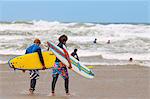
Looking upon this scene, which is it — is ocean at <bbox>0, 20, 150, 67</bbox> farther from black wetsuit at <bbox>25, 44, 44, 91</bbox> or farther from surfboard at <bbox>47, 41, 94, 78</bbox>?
black wetsuit at <bbox>25, 44, 44, 91</bbox>

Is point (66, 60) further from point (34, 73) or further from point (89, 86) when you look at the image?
point (89, 86)

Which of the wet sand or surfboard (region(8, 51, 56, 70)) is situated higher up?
surfboard (region(8, 51, 56, 70))

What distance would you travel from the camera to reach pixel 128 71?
1115cm

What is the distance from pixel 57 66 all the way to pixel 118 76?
367 centimetres

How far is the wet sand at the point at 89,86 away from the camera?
6971 mm

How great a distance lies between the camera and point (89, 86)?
Answer: 26.8ft

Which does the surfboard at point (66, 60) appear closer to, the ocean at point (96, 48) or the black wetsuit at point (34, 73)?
the black wetsuit at point (34, 73)

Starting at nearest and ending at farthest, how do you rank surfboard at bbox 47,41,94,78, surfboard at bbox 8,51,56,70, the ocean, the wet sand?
surfboard at bbox 47,41,94,78, the wet sand, surfboard at bbox 8,51,56,70, the ocean

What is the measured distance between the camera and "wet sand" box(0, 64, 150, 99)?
274 inches

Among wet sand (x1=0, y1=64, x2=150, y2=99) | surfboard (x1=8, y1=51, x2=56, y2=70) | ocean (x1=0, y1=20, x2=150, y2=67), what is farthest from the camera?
ocean (x1=0, y1=20, x2=150, y2=67)

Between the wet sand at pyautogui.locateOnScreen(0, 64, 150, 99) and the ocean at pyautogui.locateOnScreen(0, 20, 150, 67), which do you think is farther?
the ocean at pyautogui.locateOnScreen(0, 20, 150, 67)

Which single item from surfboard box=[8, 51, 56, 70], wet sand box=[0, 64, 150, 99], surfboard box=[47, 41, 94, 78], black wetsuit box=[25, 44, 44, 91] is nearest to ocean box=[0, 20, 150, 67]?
wet sand box=[0, 64, 150, 99]

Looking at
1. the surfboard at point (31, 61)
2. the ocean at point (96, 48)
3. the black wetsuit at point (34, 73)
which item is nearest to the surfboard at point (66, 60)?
the black wetsuit at point (34, 73)

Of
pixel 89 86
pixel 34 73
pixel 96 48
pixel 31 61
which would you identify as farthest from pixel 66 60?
pixel 96 48
